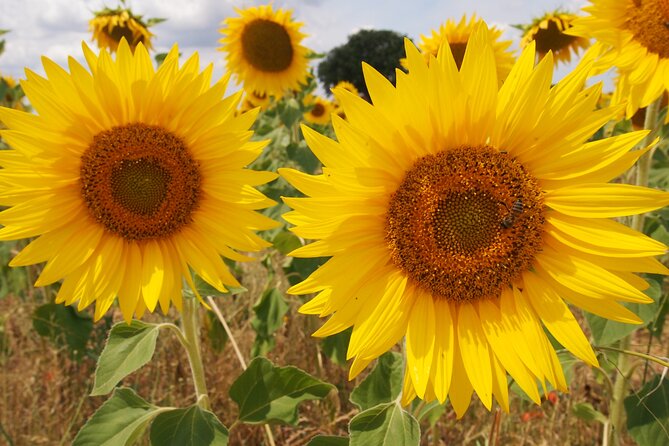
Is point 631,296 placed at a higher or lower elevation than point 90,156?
lower

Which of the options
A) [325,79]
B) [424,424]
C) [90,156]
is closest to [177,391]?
[424,424]

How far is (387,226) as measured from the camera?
5.82ft

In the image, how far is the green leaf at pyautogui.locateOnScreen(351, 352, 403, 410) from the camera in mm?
2188

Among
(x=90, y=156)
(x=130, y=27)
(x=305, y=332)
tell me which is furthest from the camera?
(x=130, y=27)

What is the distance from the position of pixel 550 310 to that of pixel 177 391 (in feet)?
9.05

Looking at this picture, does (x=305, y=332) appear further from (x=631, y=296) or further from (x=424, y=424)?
(x=631, y=296)

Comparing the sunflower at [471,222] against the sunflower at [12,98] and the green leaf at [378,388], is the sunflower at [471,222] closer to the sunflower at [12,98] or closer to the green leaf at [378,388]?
the green leaf at [378,388]

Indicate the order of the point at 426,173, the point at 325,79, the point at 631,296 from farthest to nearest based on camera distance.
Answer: the point at 325,79
the point at 426,173
the point at 631,296

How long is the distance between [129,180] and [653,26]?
8.13ft

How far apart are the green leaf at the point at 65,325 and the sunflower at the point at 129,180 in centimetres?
160

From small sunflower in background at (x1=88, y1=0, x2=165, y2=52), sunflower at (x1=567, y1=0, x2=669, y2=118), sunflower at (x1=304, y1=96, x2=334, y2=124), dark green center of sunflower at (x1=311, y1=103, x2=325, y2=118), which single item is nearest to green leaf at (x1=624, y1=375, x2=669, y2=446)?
sunflower at (x1=567, y1=0, x2=669, y2=118)

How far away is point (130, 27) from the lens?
4828 millimetres

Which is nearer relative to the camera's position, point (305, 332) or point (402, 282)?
point (402, 282)

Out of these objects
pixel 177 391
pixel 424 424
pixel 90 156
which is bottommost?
pixel 424 424
